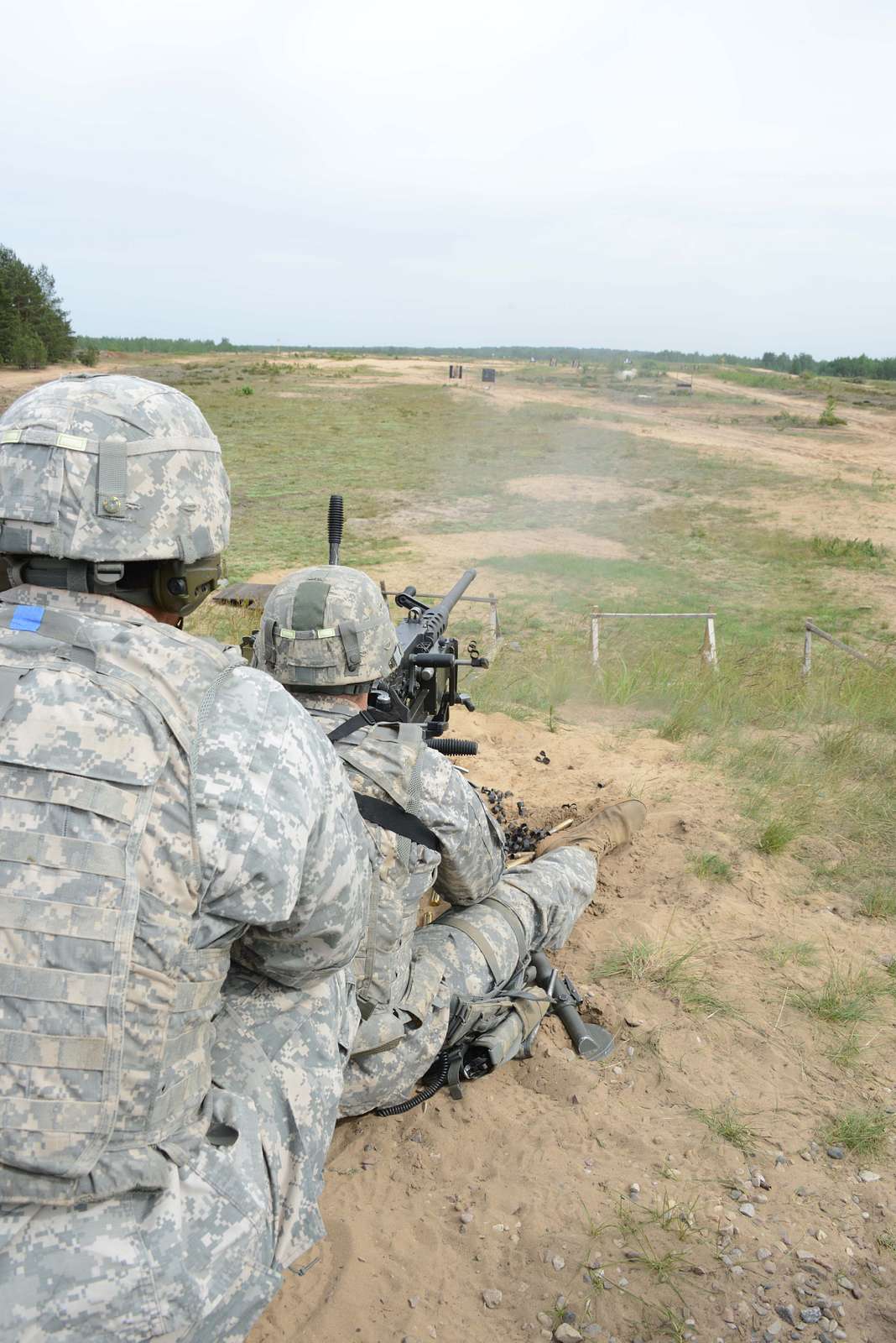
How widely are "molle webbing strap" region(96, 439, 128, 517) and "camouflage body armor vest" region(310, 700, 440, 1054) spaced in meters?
1.28

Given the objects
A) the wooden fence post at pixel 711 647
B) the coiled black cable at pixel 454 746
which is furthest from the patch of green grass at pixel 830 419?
the coiled black cable at pixel 454 746

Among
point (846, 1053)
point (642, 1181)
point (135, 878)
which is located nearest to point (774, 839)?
point (846, 1053)

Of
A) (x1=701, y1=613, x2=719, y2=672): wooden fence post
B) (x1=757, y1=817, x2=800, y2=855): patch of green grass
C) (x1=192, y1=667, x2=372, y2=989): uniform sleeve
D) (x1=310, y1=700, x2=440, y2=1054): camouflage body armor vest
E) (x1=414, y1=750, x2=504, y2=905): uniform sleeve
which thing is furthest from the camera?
(x1=701, y1=613, x2=719, y2=672): wooden fence post

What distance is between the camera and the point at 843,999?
3652mm

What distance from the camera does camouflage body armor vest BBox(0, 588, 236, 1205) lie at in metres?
1.45

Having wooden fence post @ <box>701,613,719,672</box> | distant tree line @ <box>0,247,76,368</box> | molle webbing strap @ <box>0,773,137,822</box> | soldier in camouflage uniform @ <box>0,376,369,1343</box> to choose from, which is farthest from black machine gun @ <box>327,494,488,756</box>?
distant tree line @ <box>0,247,76,368</box>

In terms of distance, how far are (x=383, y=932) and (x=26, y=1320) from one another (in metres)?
1.39

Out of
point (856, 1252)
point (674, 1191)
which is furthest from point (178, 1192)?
point (856, 1252)

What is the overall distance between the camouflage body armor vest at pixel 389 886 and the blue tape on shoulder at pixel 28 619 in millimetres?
1324

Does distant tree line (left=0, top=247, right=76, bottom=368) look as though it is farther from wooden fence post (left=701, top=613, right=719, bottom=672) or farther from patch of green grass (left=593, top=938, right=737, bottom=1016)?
patch of green grass (left=593, top=938, right=737, bottom=1016)

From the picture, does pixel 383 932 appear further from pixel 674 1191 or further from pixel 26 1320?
pixel 26 1320

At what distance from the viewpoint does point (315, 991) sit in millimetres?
2115

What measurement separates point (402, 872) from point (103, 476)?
1.53m

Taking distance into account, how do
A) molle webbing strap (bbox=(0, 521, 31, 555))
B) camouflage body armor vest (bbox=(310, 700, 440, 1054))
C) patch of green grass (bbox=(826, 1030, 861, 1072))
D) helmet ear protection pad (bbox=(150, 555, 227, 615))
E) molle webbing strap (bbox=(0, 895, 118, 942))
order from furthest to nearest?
1. patch of green grass (bbox=(826, 1030, 861, 1072))
2. camouflage body armor vest (bbox=(310, 700, 440, 1054))
3. helmet ear protection pad (bbox=(150, 555, 227, 615))
4. molle webbing strap (bbox=(0, 521, 31, 555))
5. molle webbing strap (bbox=(0, 895, 118, 942))
